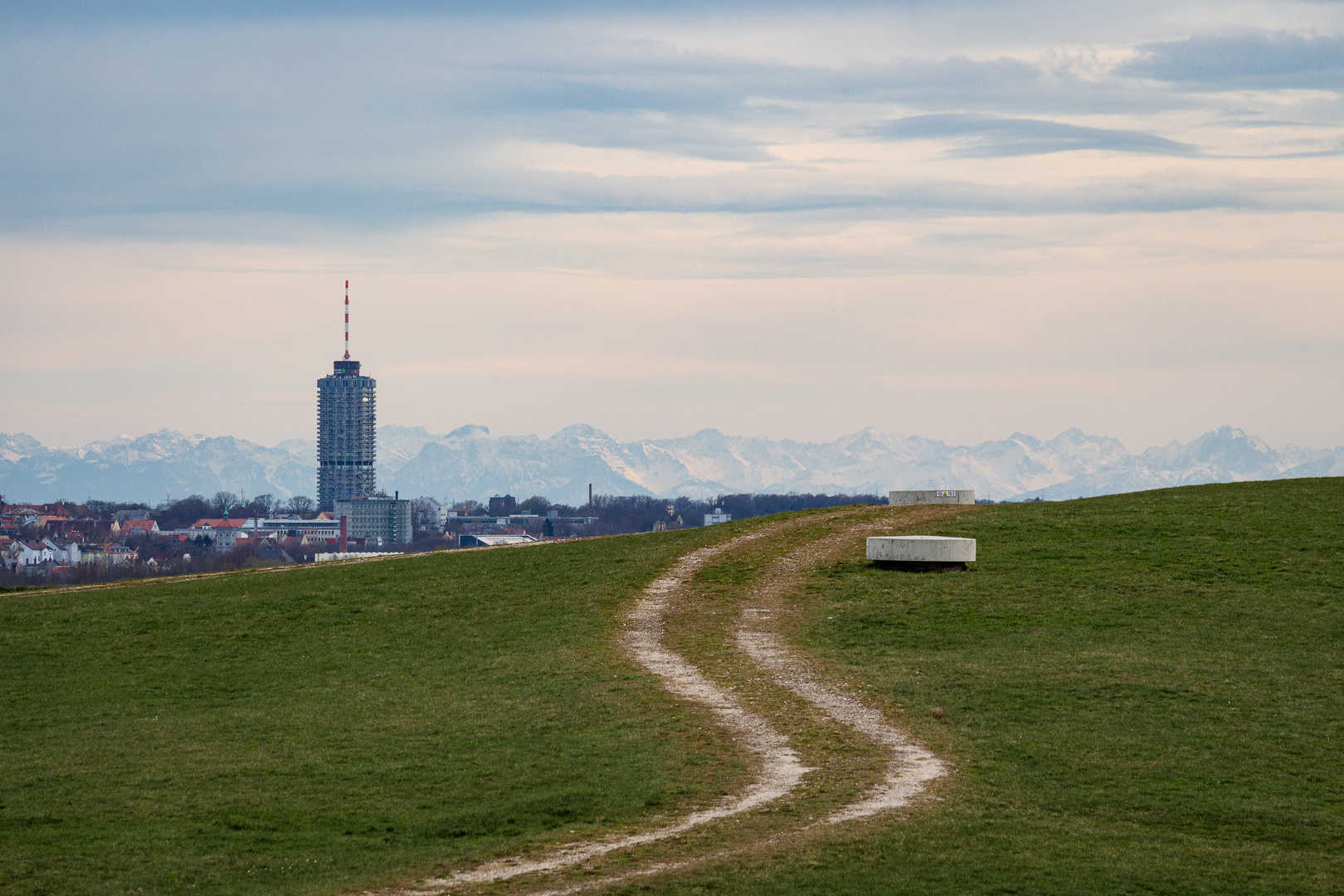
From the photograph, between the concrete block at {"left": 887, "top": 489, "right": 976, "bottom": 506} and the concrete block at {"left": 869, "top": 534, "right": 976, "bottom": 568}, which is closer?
the concrete block at {"left": 869, "top": 534, "right": 976, "bottom": 568}

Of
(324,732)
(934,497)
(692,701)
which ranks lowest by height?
(324,732)

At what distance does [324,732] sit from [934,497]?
29.7 metres

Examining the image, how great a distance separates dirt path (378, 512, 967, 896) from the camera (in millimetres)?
16188

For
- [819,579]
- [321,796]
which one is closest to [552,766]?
[321,796]

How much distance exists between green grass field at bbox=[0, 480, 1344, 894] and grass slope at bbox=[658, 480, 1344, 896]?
80mm

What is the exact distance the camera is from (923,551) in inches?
1399

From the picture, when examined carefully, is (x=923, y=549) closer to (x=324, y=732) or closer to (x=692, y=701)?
(x=692, y=701)

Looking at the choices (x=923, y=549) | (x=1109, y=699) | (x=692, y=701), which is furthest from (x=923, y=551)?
(x=692, y=701)

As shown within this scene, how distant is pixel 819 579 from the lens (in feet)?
116

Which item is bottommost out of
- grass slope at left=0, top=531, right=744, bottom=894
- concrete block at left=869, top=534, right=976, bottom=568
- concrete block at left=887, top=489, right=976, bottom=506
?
grass slope at left=0, top=531, right=744, bottom=894

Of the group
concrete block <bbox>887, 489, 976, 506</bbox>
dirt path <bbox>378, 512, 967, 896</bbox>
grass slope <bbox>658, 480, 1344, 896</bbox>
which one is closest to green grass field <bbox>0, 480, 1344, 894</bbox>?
grass slope <bbox>658, 480, 1344, 896</bbox>

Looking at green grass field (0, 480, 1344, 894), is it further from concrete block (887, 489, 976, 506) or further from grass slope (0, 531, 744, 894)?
concrete block (887, 489, 976, 506)

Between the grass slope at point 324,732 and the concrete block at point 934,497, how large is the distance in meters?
13.0

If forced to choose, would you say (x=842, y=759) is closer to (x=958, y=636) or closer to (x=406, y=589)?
(x=958, y=636)
